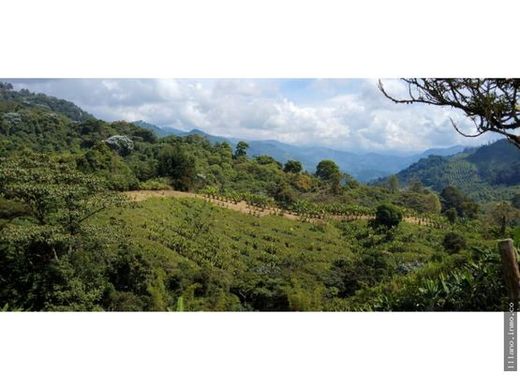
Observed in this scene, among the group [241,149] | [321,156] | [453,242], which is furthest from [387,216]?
[241,149]

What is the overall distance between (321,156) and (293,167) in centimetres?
50

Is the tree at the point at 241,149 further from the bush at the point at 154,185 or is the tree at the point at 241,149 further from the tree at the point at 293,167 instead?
the bush at the point at 154,185

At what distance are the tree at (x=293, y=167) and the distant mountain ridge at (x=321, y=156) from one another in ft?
0.19

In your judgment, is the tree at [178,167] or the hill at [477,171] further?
the tree at [178,167]

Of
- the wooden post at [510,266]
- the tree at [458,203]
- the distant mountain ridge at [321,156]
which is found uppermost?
the distant mountain ridge at [321,156]

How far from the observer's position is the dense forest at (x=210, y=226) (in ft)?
17.8

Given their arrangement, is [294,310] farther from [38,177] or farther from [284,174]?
[38,177]

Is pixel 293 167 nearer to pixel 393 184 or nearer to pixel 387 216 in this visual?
pixel 387 216

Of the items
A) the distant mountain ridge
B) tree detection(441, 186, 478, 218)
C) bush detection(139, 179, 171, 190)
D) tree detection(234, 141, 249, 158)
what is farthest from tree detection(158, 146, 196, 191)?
tree detection(441, 186, 478, 218)

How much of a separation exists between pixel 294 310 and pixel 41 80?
3.65 metres

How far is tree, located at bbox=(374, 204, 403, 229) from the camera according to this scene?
6.81m

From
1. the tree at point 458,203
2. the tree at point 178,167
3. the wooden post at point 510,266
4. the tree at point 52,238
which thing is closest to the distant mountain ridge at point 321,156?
the tree at point 178,167

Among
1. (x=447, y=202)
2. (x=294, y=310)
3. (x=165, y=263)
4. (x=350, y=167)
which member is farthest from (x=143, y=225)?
(x=447, y=202)

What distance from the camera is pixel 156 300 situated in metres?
5.43
